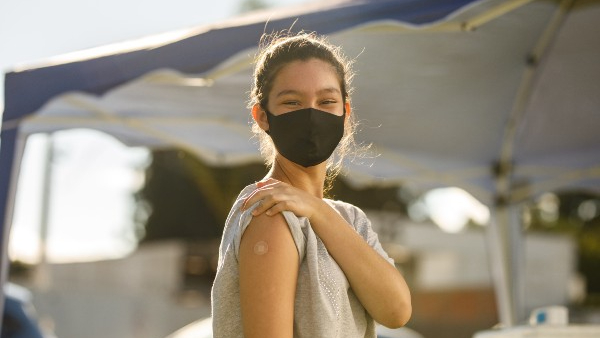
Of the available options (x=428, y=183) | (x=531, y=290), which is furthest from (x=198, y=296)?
(x=428, y=183)

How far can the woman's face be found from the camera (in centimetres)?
229

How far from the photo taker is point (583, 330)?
4.21m

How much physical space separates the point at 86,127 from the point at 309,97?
3.91 meters

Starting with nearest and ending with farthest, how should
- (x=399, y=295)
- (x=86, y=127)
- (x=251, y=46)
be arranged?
1. (x=399, y=295)
2. (x=251, y=46)
3. (x=86, y=127)

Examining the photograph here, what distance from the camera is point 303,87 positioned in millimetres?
2293

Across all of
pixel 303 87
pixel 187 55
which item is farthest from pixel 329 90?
pixel 187 55

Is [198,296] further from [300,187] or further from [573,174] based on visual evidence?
[300,187]

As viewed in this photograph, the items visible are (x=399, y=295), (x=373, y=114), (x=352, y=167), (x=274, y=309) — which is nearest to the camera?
(x=274, y=309)

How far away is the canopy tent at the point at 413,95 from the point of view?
425 cm

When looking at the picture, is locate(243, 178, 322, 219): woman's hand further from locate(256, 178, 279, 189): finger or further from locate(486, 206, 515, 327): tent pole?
locate(486, 206, 515, 327): tent pole

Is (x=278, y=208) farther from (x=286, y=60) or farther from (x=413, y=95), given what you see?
(x=413, y=95)

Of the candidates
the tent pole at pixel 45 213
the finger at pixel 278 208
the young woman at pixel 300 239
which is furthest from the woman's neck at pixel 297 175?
the tent pole at pixel 45 213

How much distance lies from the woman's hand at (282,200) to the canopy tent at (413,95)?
2004 mm

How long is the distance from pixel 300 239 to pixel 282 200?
99 millimetres
